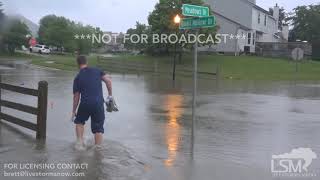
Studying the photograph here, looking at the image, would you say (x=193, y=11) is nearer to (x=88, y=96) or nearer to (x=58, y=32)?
(x=88, y=96)

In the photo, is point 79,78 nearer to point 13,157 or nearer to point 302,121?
point 13,157

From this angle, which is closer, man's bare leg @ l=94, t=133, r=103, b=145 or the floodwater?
the floodwater

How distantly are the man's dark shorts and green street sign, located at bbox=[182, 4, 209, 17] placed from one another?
2112mm

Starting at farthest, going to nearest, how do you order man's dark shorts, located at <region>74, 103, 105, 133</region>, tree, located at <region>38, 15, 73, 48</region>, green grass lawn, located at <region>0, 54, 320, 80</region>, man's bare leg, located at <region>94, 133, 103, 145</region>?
tree, located at <region>38, 15, 73, 48</region> → green grass lawn, located at <region>0, 54, 320, 80</region> → man's bare leg, located at <region>94, 133, 103, 145</region> → man's dark shorts, located at <region>74, 103, 105, 133</region>

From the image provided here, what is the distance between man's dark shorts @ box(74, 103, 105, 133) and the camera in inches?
389

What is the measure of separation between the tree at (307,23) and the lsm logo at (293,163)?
70.3 metres

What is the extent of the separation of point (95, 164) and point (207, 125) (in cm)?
609

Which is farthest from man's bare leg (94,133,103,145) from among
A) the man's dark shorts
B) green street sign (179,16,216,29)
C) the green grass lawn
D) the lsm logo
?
the green grass lawn

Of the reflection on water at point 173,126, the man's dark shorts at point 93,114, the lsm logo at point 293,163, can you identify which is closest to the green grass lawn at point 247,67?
the reflection on water at point 173,126

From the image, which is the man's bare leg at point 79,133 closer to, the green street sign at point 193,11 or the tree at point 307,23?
the green street sign at point 193,11

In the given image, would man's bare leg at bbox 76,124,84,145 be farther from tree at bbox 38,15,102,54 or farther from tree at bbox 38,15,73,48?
tree at bbox 38,15,73,48

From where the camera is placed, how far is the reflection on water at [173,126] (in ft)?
33.9

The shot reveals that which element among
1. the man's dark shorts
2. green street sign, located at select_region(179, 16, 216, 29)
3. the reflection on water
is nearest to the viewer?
green street sign, located at select_region(179, 16, 216, 29)

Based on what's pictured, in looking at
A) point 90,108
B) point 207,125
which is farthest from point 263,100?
point 90,108
